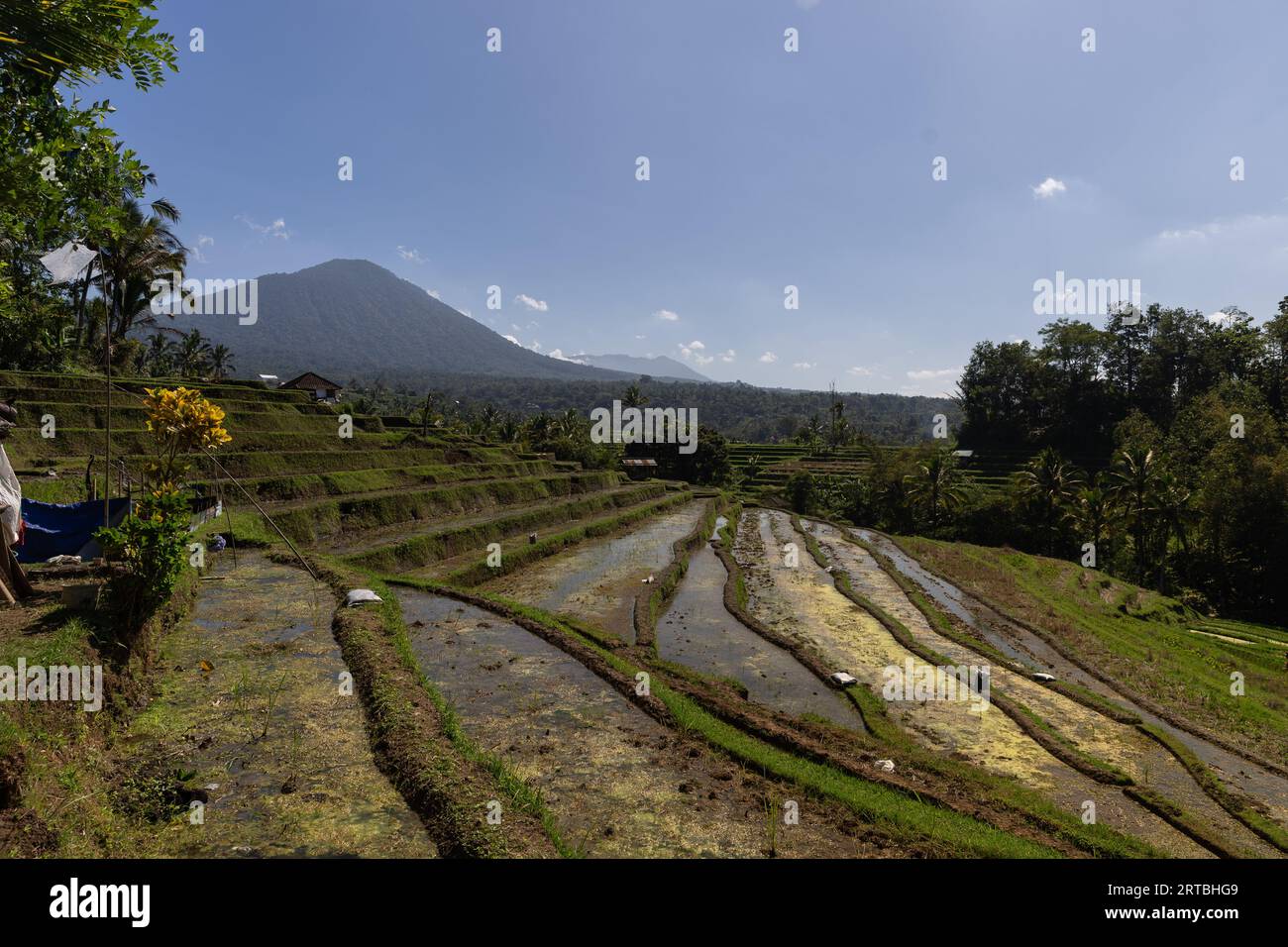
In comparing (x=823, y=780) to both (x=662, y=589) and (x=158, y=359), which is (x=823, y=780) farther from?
(x=158, y=359)

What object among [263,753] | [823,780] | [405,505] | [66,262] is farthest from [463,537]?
[823,780]

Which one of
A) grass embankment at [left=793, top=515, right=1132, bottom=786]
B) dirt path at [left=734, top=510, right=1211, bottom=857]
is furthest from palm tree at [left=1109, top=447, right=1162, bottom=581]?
grass embankment at [left=793, top=515, right=1132, bottom=786]

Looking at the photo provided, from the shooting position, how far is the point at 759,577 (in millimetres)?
25172

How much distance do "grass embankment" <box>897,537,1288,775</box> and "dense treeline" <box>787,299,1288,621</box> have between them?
19.0 ft

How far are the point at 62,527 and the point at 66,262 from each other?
15.6 feet

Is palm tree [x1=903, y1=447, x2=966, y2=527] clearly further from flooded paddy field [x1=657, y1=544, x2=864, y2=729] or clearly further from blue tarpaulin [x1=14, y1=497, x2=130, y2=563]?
blue tarpaulin [x1=14, y1=497, x2=130, y2=563]

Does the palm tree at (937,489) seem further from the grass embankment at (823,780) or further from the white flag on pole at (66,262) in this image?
the white flag on pole at (66,262)

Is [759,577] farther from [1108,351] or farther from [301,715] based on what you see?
[1108,351]

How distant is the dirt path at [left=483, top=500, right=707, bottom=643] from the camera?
1795 centimetres

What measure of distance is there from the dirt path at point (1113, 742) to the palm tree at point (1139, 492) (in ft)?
81.4
